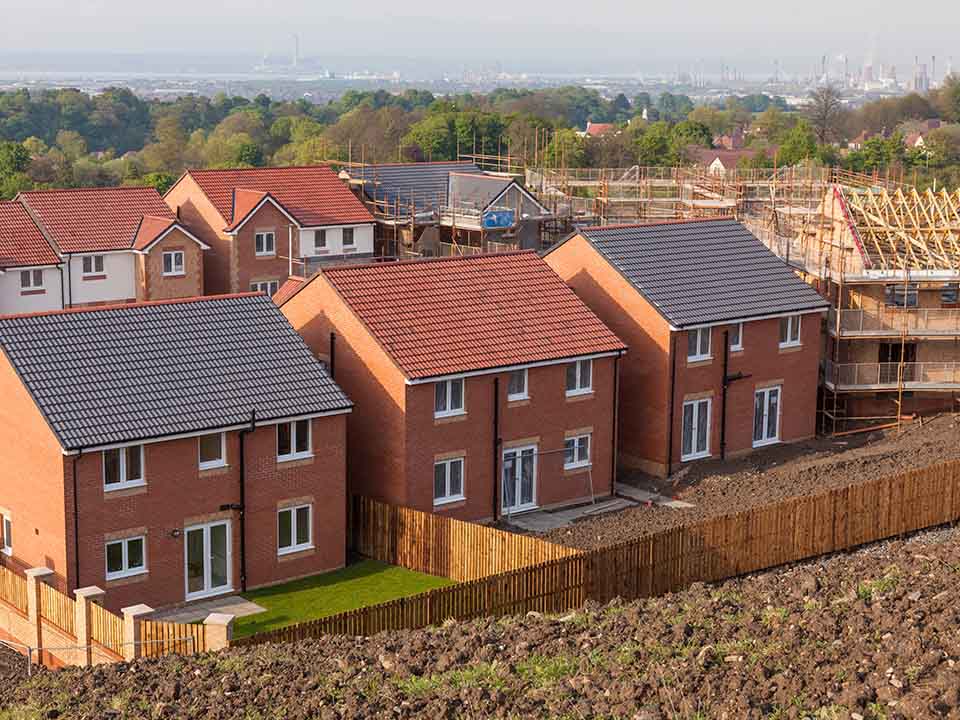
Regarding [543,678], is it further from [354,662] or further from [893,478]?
[893,478]

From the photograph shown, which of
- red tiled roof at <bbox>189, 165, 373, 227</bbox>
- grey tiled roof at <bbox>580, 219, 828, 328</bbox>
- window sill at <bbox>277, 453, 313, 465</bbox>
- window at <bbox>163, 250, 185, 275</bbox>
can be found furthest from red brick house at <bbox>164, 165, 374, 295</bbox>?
window sill at <bbox>277, 453, 313, 465</bbox>

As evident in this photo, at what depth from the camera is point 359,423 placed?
33.6 m

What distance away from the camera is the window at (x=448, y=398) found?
3319 cm

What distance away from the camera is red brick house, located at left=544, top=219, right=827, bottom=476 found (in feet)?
127

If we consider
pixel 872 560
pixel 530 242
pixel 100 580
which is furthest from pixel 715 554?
pixel 530 242

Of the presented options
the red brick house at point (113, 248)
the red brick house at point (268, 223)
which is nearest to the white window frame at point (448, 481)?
the red brick house at point (268, 223)

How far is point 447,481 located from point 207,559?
6.61 m

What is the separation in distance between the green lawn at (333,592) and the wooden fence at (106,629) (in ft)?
10.8

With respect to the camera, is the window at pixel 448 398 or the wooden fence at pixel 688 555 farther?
the window at pixel 448 398

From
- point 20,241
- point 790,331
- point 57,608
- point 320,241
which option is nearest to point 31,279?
point 20,241

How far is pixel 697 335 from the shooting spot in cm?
3897

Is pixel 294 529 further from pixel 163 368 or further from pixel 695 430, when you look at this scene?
pixel 695 430

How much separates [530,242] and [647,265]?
22182 mm

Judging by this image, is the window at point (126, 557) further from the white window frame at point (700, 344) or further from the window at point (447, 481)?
the white window frame at point (700, 344)
